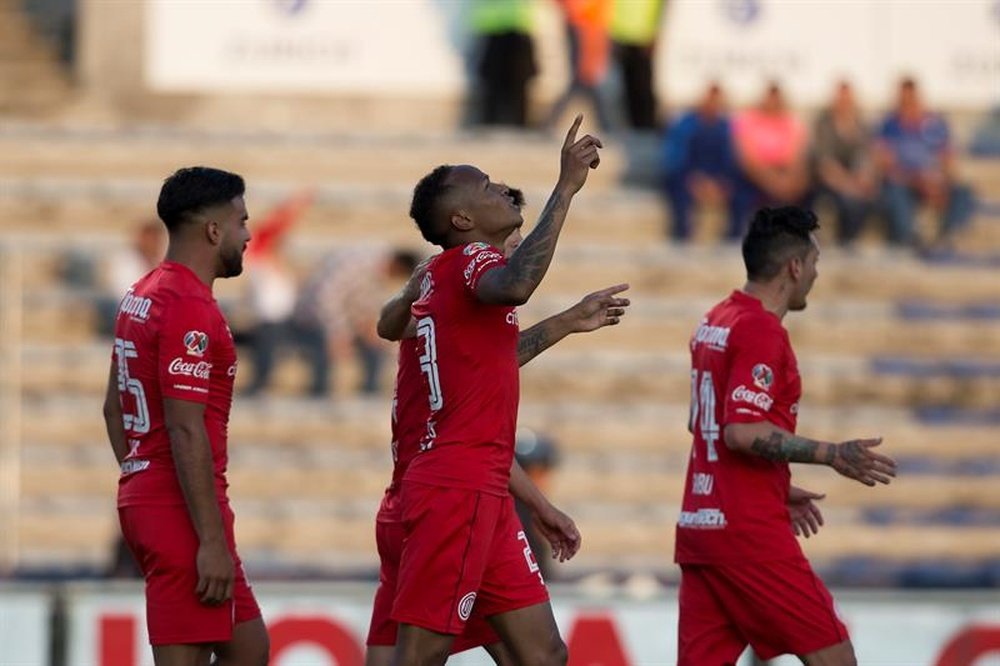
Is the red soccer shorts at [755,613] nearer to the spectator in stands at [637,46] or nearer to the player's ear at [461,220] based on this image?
the player's ear at [461,220]

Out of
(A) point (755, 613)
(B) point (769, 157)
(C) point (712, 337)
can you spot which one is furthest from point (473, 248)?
(B) point (769, 157)

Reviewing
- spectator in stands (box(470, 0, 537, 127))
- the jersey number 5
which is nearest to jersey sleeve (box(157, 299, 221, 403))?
the jersey number 5

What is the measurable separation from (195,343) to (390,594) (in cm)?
116

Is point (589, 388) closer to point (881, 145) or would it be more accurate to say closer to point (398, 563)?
point (881, 145)

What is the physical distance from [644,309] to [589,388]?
3.01ft

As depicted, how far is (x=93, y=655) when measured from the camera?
10570mm

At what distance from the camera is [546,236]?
22.5ft

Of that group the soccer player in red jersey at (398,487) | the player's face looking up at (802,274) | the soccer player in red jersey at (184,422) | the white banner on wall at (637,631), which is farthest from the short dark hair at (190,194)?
the white banner on wall at (637,631)

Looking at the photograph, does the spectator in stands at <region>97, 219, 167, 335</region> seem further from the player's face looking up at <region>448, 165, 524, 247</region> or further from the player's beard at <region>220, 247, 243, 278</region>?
the player's face looking up at <region>448, 165, 524, 247</region>

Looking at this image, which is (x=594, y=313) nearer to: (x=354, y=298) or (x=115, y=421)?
(x=115, y=421)

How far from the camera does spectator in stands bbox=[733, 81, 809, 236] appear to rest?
18250mm

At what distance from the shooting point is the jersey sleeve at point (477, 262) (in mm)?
7109

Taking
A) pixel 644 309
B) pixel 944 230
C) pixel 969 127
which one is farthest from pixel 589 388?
pixel 969 127

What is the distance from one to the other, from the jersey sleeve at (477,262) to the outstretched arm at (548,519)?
88 centimetres
